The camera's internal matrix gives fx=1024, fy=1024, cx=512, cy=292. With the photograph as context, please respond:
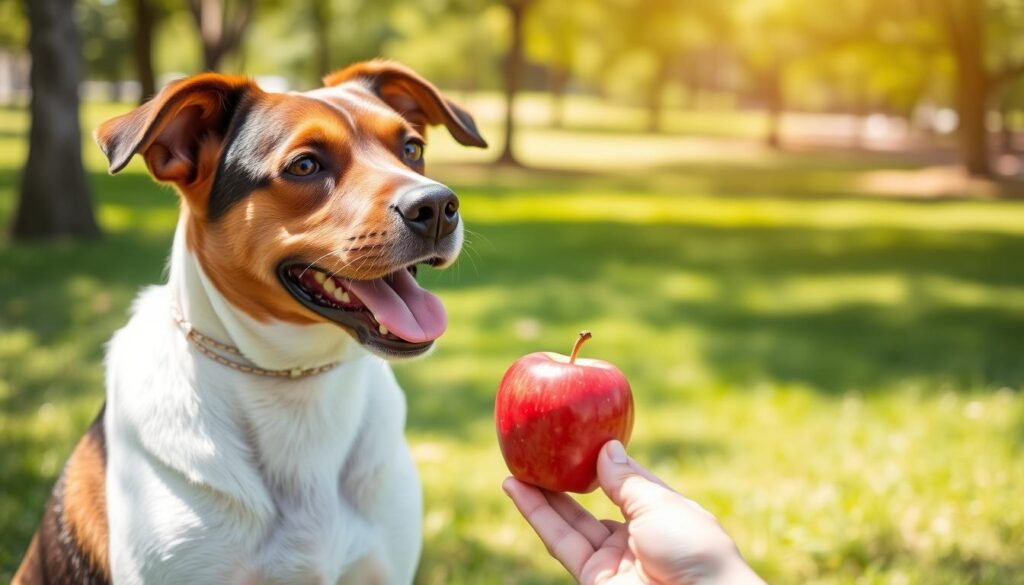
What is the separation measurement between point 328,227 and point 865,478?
357 cm

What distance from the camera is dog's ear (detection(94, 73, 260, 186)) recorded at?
115 inches

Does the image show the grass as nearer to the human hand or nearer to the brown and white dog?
the brown and white dog

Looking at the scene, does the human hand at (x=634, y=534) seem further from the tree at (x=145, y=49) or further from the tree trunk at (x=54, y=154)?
the tree at (x=145, y=49)

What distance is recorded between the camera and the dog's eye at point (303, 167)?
319 centimetres

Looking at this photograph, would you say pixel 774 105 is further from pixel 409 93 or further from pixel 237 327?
pixel 237 327

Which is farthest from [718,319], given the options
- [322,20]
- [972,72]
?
[322,20]

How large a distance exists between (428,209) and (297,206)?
17.0 inches

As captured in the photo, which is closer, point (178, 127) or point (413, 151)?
point (178, 127)

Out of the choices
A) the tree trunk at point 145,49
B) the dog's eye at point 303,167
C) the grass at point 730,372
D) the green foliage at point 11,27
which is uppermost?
the green foliage at point 11,27

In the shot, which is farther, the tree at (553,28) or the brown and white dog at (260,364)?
the tree at (553,28)

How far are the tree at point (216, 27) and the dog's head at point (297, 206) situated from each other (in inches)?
955

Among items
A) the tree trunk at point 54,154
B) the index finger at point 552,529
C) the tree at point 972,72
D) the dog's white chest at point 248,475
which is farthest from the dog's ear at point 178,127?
the tree at point 972,72

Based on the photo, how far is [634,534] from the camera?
8.99 feet

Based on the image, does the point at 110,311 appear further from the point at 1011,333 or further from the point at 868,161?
the point at 868,161
